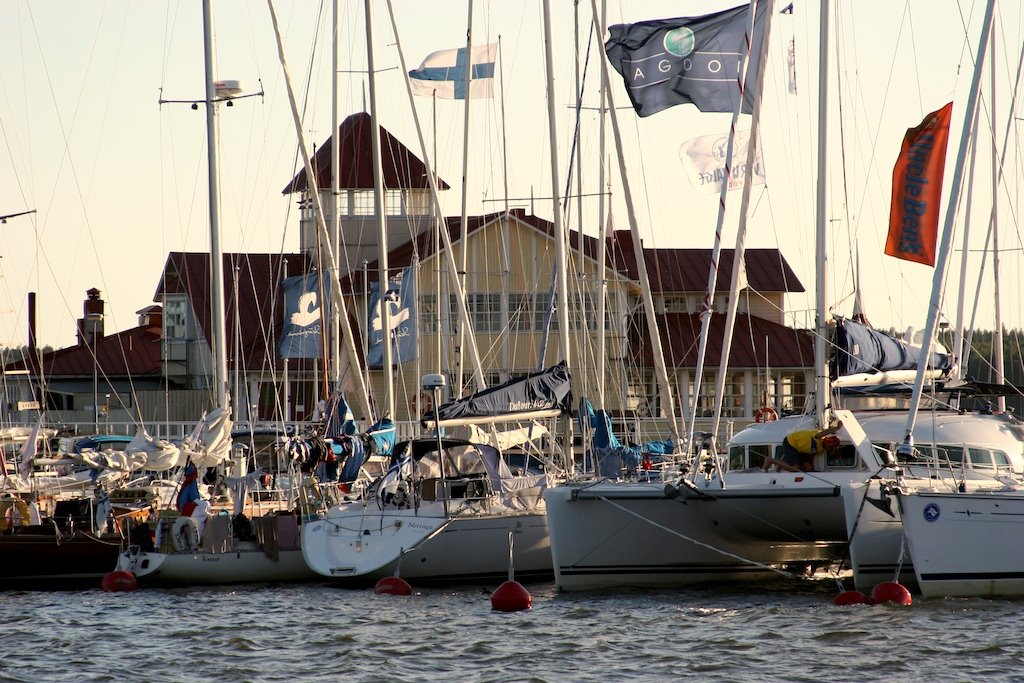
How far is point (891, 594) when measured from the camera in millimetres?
21297

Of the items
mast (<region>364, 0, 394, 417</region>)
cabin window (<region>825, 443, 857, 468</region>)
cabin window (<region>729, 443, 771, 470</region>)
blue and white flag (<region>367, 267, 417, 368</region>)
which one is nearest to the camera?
cabin window (<region>825, 443, 857, 468</region>)

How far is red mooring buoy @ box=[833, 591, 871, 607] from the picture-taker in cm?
2184

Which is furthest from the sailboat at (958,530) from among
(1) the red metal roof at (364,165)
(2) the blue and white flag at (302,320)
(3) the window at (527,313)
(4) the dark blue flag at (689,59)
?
(1) the red metal roof at (364,165)

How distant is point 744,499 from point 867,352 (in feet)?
10.8

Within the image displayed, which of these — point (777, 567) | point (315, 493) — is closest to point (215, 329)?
point (315, 493)

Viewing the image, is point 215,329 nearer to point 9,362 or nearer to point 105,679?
point 105,679

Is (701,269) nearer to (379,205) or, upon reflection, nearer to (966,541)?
(379,205)

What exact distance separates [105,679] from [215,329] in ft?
39.2

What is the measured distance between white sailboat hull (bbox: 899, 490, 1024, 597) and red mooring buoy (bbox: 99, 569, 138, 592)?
12.5 metres

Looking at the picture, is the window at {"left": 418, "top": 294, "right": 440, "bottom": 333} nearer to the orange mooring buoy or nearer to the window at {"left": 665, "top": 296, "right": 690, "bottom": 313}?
the window at {"left": 665, "top": 296, "right": 690, "bottom": 313}

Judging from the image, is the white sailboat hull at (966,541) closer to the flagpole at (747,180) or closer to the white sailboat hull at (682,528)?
the white sailboat hull at (682,528)

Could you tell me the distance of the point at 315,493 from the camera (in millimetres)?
27312

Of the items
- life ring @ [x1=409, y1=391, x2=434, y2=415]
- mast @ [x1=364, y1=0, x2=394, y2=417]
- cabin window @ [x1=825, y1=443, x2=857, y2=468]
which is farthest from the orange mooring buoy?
mast @ [x1=364, y1=0, x2=394, y2=417]

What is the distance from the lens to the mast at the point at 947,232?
70.6 feet
